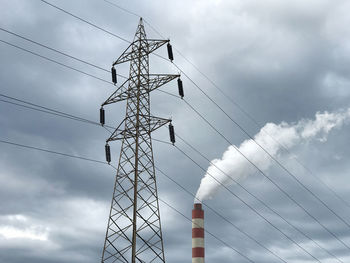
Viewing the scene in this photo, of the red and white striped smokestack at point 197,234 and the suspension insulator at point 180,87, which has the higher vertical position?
the suspension insulator at point 180,87

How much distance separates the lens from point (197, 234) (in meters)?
50.2

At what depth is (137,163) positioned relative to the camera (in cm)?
2483

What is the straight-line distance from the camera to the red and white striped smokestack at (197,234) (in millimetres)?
49000

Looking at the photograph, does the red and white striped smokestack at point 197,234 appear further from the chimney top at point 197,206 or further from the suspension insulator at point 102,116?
the suspension insulator at point 102,116

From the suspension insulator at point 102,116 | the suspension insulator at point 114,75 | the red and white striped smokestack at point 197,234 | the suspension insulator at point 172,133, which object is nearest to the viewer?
the suspension insulator at point 172,133

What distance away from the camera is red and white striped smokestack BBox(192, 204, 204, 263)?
4900 cm

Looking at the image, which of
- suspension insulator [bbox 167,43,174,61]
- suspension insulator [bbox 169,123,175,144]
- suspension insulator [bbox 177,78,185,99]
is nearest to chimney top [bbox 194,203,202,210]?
suspension insulator [bbox 169,123,175,144]

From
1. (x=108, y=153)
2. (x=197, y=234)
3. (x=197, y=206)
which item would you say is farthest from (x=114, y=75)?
(x=197, y=206)

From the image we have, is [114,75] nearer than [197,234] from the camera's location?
Yes

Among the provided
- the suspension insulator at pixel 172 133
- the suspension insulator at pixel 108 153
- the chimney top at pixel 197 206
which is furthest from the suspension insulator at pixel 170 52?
the chimney top at pixel 197 206

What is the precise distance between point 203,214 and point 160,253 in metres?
29.4

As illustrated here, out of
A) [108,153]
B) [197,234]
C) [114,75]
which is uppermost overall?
[114,75]

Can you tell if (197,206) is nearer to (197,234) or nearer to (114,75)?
(197,234)

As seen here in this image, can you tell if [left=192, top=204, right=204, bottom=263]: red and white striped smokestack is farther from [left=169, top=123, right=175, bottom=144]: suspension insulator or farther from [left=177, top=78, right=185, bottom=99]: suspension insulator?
[left=177, top=78, right=185, bottom=99]: suspension insulator
